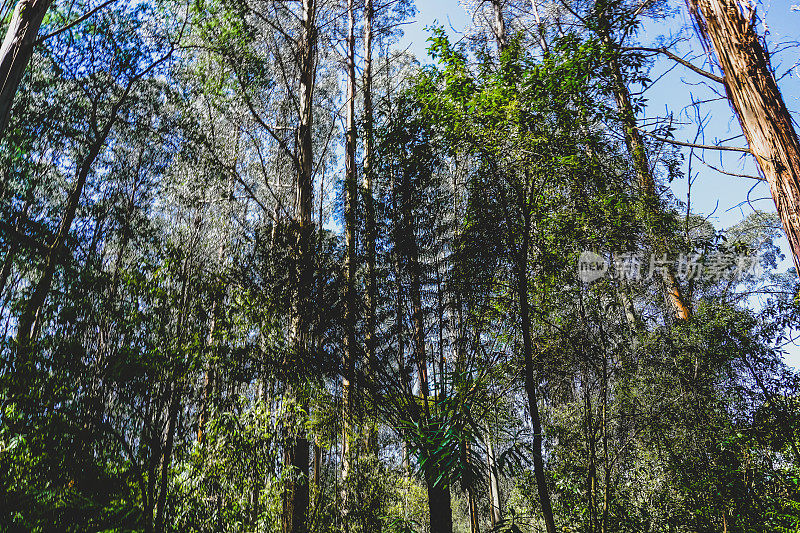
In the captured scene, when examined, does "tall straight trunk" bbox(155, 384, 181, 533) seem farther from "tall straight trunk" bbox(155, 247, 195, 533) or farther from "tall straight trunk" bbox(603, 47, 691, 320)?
"tall straight trunk" bbox(603, 47, 691, 320)

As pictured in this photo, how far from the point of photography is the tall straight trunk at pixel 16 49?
3410 mm

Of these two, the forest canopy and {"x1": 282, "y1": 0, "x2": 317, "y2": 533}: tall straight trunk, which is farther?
{"x1": 282, "y1": 0, "x2": 317, "y2": 533}: tall straight trunk

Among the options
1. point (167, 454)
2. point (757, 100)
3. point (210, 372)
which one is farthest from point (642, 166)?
point (167, 454)

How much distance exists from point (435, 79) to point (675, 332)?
534cm

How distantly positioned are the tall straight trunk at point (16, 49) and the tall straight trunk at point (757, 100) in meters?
4.64

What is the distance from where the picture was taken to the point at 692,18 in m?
2.42

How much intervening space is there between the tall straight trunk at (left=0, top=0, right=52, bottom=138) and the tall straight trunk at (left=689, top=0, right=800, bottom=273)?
183 inches

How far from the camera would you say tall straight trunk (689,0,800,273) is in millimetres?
2008

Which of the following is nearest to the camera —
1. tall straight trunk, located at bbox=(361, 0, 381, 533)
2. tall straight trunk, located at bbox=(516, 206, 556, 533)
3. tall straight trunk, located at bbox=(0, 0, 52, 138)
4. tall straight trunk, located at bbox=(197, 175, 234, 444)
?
tall straight trunk, located at bbox=(516, 206, 556, 533)

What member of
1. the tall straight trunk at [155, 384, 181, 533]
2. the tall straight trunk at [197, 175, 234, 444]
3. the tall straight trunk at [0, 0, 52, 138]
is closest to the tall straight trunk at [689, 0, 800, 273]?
the tall straight trunk at [197, 175, 234, 444]

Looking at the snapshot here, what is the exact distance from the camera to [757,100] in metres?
2.16

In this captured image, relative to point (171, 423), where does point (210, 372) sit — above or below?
above

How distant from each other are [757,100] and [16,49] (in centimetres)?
506

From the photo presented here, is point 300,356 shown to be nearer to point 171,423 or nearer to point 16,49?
point 171,423
